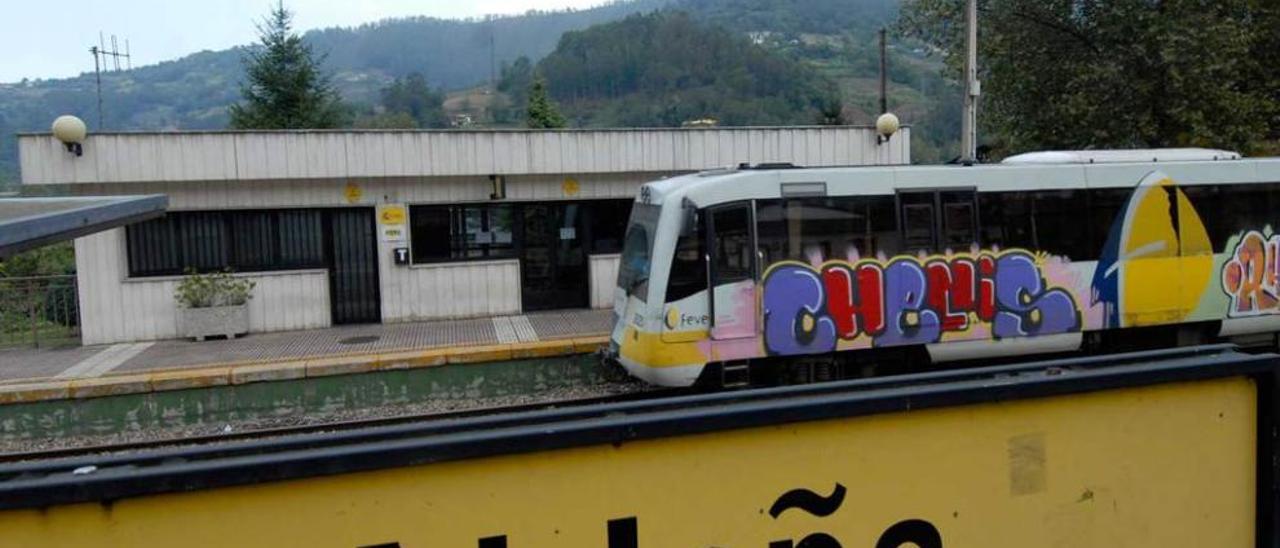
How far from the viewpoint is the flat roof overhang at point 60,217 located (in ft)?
9.31

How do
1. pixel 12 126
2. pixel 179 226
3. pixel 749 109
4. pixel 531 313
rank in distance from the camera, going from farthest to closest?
1. pixel 12 126
2. pixel 749 109
3. pixel 531 313
4. pixel 179 226

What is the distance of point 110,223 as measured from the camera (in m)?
3.88

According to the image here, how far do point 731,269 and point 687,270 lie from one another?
529 mm

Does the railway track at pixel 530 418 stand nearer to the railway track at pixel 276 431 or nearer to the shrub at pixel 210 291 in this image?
the railway track at pixel 276 431

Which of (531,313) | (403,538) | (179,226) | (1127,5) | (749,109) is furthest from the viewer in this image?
(749,109)

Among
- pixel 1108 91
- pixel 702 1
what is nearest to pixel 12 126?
pixel 702 1

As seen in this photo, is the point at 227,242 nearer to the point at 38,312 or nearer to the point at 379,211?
the point at 379,211

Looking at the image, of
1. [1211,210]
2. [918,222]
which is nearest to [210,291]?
[918,222]

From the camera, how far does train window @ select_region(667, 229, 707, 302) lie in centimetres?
1007

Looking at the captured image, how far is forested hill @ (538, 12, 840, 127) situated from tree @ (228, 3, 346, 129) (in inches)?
2242

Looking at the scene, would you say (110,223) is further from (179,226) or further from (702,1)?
(702,1)

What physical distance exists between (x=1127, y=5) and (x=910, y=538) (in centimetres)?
2014

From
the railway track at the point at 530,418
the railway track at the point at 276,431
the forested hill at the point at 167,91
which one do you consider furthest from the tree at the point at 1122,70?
the forested hill at the point at 167,91

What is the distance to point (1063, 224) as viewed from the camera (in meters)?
11.3
